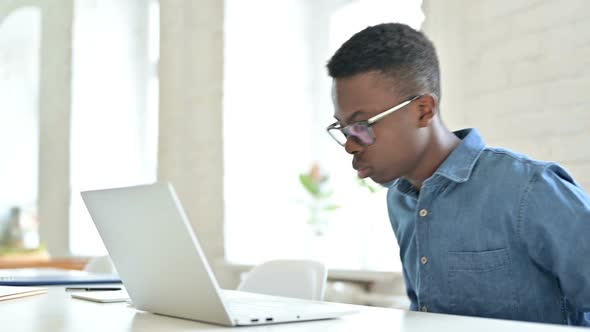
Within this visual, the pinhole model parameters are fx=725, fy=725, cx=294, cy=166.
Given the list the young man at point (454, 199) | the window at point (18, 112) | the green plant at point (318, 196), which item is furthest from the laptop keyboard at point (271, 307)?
the window at point (18, 112)

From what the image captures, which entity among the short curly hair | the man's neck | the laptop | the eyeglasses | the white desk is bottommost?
the white desk

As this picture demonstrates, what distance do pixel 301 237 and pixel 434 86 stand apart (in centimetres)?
249

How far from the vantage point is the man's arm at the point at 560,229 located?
3.96 feet

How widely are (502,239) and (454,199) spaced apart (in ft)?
0.41

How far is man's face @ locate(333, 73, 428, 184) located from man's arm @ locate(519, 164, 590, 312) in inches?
10.3

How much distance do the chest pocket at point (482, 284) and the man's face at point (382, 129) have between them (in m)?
0.21

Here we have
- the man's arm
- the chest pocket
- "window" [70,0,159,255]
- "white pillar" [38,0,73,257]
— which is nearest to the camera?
the man's arm

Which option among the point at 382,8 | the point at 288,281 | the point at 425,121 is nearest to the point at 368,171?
the point at 425,121

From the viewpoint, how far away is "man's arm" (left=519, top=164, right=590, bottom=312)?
1206 mm

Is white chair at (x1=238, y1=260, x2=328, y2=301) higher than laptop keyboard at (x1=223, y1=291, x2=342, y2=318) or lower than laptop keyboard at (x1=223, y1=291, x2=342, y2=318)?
lower

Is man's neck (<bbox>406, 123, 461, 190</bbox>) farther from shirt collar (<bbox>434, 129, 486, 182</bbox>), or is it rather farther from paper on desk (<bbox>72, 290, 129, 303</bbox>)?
paper on desk (<bbox>72, 290, 129, 303</bbox>)

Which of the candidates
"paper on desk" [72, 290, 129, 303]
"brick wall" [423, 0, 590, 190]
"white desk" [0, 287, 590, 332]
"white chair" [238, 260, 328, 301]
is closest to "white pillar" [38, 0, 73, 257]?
"brick wall" [423, 0, 590, 190]

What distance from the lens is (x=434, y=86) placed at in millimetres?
1543

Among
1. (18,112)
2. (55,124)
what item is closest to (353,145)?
Result: (55,124)
